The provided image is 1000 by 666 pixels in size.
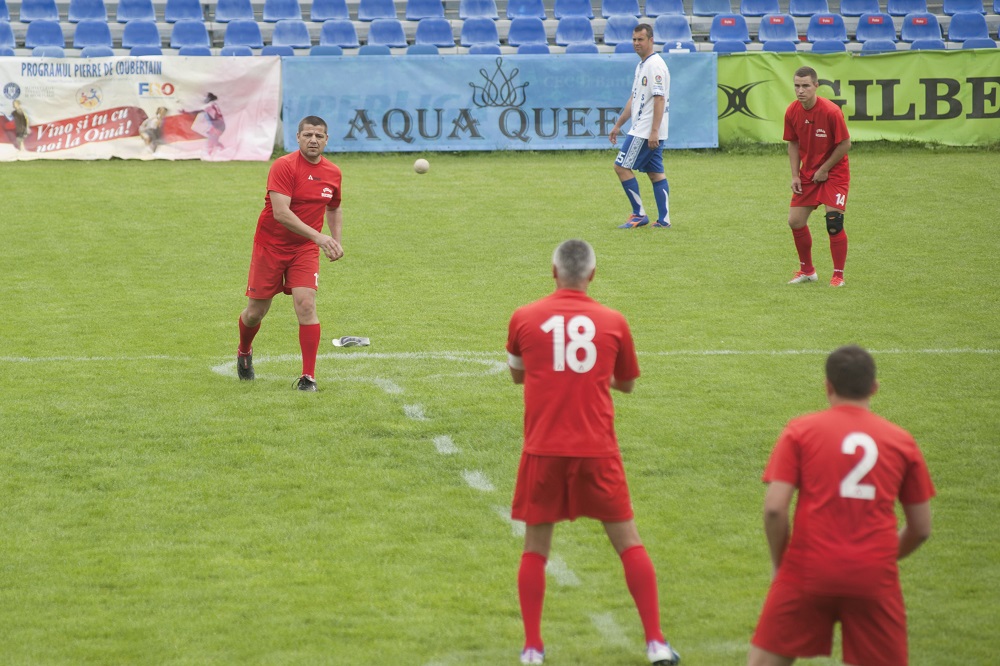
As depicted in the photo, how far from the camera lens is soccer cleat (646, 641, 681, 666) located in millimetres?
5098

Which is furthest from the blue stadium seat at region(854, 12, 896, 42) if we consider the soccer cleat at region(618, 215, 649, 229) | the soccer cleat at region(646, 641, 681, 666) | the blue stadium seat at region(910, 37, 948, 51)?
the soccer cleat at region(646, 641, 681, 666)

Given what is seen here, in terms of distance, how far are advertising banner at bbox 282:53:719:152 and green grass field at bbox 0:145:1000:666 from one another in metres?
4.18

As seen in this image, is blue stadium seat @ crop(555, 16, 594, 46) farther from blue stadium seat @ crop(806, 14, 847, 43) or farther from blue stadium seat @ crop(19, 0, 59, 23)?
blue stadium seat @ crop(19, 0, 59, 23)

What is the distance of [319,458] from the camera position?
8.12m

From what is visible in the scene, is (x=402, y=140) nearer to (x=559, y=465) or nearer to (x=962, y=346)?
A: (x=962, y=346)

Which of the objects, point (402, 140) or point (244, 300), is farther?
point (402, 140)

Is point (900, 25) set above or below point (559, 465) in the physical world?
above

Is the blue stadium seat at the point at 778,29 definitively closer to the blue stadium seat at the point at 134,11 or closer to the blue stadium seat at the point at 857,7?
the blue stadium seat at the point at 857,7

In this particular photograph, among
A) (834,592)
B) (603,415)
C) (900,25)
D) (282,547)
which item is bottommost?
(282,547)

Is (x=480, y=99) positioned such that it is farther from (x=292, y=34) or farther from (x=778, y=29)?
(x=778, y=29)

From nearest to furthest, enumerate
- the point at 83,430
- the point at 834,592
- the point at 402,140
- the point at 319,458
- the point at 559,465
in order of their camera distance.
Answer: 1. the point at 834,592
2. the point at 559,465
3. the point at 319,458
4. the point at 83,430
5. the point at 402,140

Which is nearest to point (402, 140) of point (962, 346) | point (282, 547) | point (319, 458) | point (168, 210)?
point (168, 210)

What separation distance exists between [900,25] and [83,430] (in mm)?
26296

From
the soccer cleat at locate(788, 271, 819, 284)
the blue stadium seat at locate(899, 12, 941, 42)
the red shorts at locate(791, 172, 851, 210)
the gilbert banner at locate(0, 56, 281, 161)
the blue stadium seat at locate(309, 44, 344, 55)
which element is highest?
the blue stadium seat at locate(899, 12, 941, 42)
